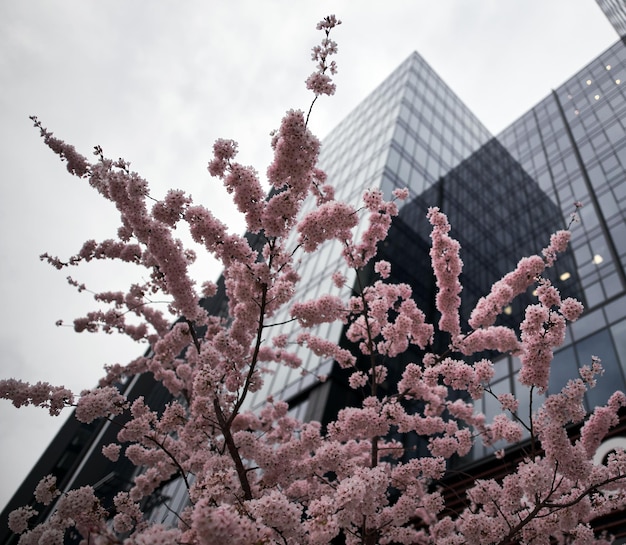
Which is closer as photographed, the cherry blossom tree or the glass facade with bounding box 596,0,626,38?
the cherry blossom tree

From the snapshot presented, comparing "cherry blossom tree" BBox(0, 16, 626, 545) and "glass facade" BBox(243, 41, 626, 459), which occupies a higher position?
"glass facade" BBox(243, 41, 626, 459)

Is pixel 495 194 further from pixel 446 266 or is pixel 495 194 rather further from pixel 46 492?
pixel 46 492

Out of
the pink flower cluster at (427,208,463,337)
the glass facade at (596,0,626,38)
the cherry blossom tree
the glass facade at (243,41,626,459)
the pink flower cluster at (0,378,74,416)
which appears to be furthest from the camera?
the glass facade at (596,0,626,38)

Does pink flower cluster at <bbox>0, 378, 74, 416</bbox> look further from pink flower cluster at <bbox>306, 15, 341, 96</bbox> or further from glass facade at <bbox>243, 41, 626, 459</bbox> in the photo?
glass facade at <bbox>243, 41, 626, 459</bbox>

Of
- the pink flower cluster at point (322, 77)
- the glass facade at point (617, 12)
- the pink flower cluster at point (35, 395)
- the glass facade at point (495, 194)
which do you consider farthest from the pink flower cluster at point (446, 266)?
the glass facade at point (617, 12)

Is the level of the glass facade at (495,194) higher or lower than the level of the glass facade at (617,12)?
lower

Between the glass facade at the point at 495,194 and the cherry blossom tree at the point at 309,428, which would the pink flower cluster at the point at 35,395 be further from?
the glass facade at the point at 495,194

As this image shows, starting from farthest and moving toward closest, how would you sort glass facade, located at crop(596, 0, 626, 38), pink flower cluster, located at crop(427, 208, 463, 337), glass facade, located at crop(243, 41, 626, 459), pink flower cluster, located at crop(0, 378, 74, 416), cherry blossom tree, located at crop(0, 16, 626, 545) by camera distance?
glass facade, located at crop(596, 0, 626, 38)
glass facade, located at crop(243, 41, 626, 459)
pink flower cluster, located at crop(427, 208, 463, 337)
pink flower cluster, located at crop(0, 378, 74, 416)
cherry blossom tree, located at crop(0, 16, 626, 545)

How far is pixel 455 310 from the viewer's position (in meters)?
8.88

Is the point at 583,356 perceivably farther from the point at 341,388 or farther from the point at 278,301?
the point at 278,301

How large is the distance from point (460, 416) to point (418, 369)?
2900 mm

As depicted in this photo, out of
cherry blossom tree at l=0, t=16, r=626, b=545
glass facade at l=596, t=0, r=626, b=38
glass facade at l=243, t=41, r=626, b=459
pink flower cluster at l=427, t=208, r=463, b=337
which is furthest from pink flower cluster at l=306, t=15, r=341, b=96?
glass facade at l=596, t=0, r=626, b=38

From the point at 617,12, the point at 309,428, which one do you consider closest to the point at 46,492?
the point at 309,428

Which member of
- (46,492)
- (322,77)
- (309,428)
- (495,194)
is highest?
(495,194)
